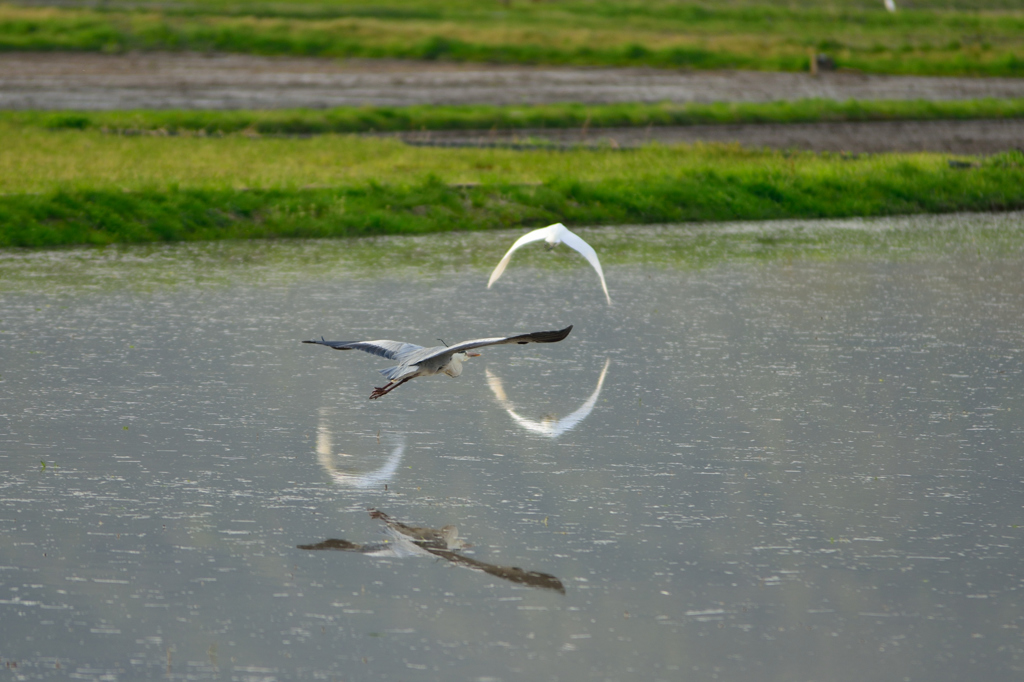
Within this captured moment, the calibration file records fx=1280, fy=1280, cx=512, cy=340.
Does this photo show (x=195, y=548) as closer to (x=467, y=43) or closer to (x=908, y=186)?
(x=908, y=186)

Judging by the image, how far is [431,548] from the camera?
553cm

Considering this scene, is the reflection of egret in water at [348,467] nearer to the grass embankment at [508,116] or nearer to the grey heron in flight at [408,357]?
the grey heron in flight at [408,357]

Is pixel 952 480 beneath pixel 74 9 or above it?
beneath

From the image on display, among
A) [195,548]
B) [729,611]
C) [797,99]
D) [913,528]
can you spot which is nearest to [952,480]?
[913,528]

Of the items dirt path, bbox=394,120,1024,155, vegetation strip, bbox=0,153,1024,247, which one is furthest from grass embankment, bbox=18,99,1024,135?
vegetation strip, bbox=0,153,1024,247

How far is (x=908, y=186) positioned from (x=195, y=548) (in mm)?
14298

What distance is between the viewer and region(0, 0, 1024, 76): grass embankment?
33281 mm

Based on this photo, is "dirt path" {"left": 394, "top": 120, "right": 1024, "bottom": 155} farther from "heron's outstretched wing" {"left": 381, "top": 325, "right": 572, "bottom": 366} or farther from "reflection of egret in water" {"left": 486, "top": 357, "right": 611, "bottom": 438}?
"heron's outstretched wing" {"left": 381, "top": 325, "right": 572, "bottom": 366}

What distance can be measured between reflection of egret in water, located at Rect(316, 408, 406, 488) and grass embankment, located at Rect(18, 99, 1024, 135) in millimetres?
15024

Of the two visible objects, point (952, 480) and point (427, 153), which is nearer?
point (952, 480)

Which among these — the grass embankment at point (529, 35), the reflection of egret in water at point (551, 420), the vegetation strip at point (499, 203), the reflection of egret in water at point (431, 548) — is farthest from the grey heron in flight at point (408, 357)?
the grass embankment at point (529, 35)

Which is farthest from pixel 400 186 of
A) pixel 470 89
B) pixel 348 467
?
pixel 470 89

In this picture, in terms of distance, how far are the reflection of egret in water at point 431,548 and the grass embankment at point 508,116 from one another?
16.5 meters

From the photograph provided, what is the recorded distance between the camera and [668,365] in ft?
29.1
